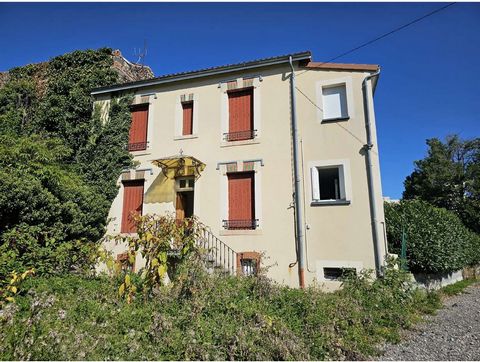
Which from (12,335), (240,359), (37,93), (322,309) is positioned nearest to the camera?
(12,335)

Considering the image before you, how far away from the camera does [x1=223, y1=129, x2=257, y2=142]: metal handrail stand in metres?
9.02

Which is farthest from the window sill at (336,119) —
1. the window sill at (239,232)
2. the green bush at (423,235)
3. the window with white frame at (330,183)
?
the green bush at (423,235)

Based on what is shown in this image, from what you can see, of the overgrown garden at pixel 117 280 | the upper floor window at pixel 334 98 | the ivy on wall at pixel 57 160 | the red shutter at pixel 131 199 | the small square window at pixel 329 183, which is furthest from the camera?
the red shutter at pixel 131 199

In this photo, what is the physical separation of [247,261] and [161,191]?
3508 mm

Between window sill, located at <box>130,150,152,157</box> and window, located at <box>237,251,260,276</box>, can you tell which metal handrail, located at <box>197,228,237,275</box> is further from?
window sill, located at <box>130,150,152,157</box>

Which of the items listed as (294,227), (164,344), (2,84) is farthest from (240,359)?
(2,84)

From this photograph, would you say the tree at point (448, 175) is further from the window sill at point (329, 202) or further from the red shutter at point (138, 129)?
the red shutter at point (138, 129)

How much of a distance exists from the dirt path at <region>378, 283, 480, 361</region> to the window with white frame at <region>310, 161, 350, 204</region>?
322 cm

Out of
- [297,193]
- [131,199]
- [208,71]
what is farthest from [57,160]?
[297,193]

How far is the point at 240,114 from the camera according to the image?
9.38m

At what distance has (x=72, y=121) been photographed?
1045 centimetres

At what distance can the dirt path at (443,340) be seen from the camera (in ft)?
14.4

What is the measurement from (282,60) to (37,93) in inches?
389

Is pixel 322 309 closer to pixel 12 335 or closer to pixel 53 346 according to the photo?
pixel 53 346
